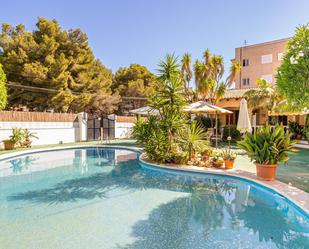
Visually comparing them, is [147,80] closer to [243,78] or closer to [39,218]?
[243,78]

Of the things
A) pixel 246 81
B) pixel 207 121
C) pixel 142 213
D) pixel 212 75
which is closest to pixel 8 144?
pixel 142 213

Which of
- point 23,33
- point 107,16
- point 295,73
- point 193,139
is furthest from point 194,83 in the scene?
point 23,33

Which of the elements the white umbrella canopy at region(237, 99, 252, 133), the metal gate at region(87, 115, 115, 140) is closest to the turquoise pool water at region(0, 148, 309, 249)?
the white umbrella canopy at region(237, 99, 252, 133)

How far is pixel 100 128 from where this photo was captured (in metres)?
21.7

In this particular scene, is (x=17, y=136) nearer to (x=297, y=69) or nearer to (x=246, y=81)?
(x=297, y=69)

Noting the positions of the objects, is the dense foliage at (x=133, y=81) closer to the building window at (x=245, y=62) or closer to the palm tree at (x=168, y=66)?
the building window at (x=245, y=62)

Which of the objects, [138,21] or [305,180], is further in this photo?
[138,21]

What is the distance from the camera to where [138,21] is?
682 inches

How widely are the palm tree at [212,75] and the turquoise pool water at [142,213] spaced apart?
40.8ft

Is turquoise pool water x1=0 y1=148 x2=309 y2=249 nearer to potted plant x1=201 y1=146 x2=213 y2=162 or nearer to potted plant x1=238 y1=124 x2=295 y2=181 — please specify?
potted plant x1=238 y1=124 x2=295 y2=181

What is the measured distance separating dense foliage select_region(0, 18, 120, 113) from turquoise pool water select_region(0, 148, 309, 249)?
45.6 ft

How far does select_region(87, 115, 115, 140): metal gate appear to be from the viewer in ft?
69.6

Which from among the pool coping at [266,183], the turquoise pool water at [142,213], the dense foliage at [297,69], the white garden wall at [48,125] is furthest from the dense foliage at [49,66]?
the dense foliage at [297,69]

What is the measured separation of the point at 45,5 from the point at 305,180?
17.6 metres
